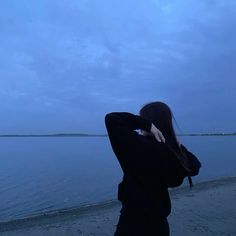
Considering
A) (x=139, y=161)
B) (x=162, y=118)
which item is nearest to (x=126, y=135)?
(x=139, y=161)

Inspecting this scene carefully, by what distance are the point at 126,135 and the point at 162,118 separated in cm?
30

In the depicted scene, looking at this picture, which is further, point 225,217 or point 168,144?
point 225,217

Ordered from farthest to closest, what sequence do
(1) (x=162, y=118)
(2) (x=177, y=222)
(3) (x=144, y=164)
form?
1. (2) (x=177, y=222)
2. (1) (x=162, y=118)
3. (3) (x=144, y=164)

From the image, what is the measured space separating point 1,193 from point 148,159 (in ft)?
56.3

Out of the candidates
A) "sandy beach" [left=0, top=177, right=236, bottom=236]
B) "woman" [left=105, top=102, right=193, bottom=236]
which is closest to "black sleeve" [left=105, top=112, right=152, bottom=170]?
"woman" [left=105, top=102, right=193, bottom=236]

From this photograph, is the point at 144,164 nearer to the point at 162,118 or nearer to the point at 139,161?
the point at 139,161

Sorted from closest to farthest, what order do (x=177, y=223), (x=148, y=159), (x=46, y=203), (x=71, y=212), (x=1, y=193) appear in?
(x=148, y=159) < (x=177, y=223) < (x=71, y=212) < (x=46, y=203) < (x=1, y=193)

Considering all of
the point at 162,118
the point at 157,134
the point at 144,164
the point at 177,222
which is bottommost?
the point at 177,222

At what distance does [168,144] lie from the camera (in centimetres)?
243

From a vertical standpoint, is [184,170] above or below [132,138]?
below

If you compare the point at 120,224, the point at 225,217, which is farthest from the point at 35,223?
the point at 120,224

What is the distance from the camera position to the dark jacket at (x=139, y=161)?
7.75 feet

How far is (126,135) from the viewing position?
7.81 feet

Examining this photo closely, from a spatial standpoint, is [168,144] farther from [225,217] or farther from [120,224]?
[225,217]
